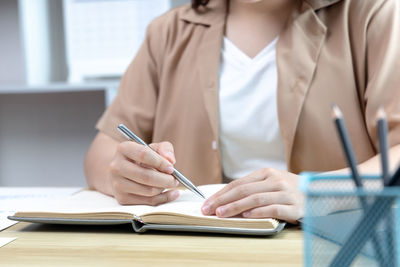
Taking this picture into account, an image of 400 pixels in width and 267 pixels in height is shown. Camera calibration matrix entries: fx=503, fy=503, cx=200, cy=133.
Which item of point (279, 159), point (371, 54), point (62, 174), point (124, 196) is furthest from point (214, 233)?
point (62, 174)

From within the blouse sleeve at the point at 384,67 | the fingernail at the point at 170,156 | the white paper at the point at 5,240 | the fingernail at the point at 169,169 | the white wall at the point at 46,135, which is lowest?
the white wall at the point at 46,135

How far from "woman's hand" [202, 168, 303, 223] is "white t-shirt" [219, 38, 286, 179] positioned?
397mm

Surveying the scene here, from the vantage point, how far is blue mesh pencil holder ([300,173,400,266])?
1.21ft

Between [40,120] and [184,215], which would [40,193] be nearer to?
[184,215]

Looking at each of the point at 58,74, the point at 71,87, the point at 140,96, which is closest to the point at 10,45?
the point at 58,74

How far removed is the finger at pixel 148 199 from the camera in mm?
842

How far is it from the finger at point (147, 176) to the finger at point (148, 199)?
20mm

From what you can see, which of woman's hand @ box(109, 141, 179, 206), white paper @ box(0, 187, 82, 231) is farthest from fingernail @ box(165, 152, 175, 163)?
white paper @ box(0, 187, 82, 231)

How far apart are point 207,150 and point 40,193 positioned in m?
0.40

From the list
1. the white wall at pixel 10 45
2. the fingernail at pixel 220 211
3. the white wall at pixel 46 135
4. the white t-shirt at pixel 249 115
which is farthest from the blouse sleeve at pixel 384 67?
the white wall at pixel 10 45

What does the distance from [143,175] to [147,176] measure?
10 millimetres

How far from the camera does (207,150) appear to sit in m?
1.22

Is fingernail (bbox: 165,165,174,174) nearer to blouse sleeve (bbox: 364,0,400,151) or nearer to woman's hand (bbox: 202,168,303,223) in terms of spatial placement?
woman's hand (bbox: 202,168,303,223)

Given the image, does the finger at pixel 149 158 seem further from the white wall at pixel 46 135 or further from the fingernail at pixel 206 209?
the white wall at pixel 46 135
